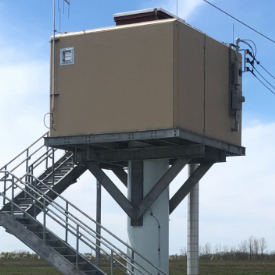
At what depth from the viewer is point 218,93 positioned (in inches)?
884

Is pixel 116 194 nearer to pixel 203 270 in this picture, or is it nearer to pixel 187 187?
pixel 187 187

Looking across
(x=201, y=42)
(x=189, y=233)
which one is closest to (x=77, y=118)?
(x=201, y=42)

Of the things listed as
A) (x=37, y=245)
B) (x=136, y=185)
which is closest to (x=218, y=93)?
(x=136, y=185)

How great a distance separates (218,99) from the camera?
2245 centimetres

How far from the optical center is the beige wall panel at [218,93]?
21.9 m

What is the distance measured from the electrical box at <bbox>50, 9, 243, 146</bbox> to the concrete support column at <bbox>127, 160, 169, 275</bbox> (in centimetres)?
203

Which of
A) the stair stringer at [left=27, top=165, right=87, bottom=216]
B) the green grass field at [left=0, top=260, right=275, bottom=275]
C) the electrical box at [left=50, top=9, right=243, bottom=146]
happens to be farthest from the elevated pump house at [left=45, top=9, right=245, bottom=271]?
the green grass field at [left=0, top=260, right=275, bottom=275]

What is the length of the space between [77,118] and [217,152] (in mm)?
4737

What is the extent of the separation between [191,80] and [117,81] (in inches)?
86.2

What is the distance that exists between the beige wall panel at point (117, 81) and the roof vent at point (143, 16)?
84cm

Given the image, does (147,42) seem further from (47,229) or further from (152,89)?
(47,229)

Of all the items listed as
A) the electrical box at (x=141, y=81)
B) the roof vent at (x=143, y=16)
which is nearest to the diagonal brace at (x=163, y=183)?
the electrical box at (x=141, y=81)

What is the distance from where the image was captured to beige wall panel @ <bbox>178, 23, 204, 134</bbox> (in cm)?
2052

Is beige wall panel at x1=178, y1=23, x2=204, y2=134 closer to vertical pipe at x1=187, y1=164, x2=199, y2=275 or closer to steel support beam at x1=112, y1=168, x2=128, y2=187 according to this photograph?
steel support beam at x1=112, y1=168, x2=128, y2=187
